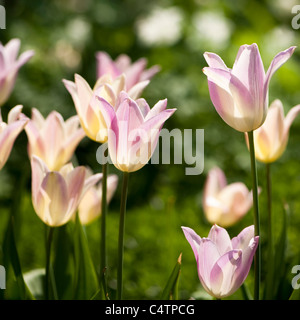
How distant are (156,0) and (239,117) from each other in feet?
7.79

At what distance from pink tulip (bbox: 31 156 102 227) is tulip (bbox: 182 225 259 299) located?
171 mm

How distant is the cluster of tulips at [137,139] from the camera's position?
65cm

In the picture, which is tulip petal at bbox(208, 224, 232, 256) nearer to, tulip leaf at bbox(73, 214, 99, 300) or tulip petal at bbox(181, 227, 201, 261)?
tulip petal at bbox(181, 227, 201, 261)

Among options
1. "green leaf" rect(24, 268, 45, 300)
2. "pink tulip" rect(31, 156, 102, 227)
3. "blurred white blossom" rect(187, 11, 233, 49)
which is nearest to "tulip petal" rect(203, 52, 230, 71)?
"pink tulip" rect(31, 156, 102, 227)

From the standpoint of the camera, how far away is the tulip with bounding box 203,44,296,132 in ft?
2.14

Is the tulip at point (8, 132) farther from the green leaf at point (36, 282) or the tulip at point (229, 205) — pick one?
the tulip at point (229, 205)

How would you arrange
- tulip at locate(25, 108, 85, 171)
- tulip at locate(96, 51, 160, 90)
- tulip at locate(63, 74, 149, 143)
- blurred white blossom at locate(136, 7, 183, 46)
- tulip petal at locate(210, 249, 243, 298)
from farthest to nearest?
blurred white blossom at locate(136, 7, 183, 46) < tulip at locate(96, 51, 160, 90) < tulip at locate(25, 108, 85, 171) < tulip at locate(63, 74, 149, 143) < tulip petal at locate(210, 249, 243, 298)

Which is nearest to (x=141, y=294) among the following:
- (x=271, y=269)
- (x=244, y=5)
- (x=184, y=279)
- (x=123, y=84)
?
(x=184, y=279)

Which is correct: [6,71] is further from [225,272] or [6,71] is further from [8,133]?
[225,272]

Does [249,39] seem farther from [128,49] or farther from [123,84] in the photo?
[123,84]

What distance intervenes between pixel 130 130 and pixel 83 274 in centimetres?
26

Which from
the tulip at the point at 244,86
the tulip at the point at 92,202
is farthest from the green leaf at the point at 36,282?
the tulip at the point at 244,86

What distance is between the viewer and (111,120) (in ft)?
2.17

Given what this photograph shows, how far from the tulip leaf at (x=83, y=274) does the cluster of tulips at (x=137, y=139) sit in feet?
0.19
